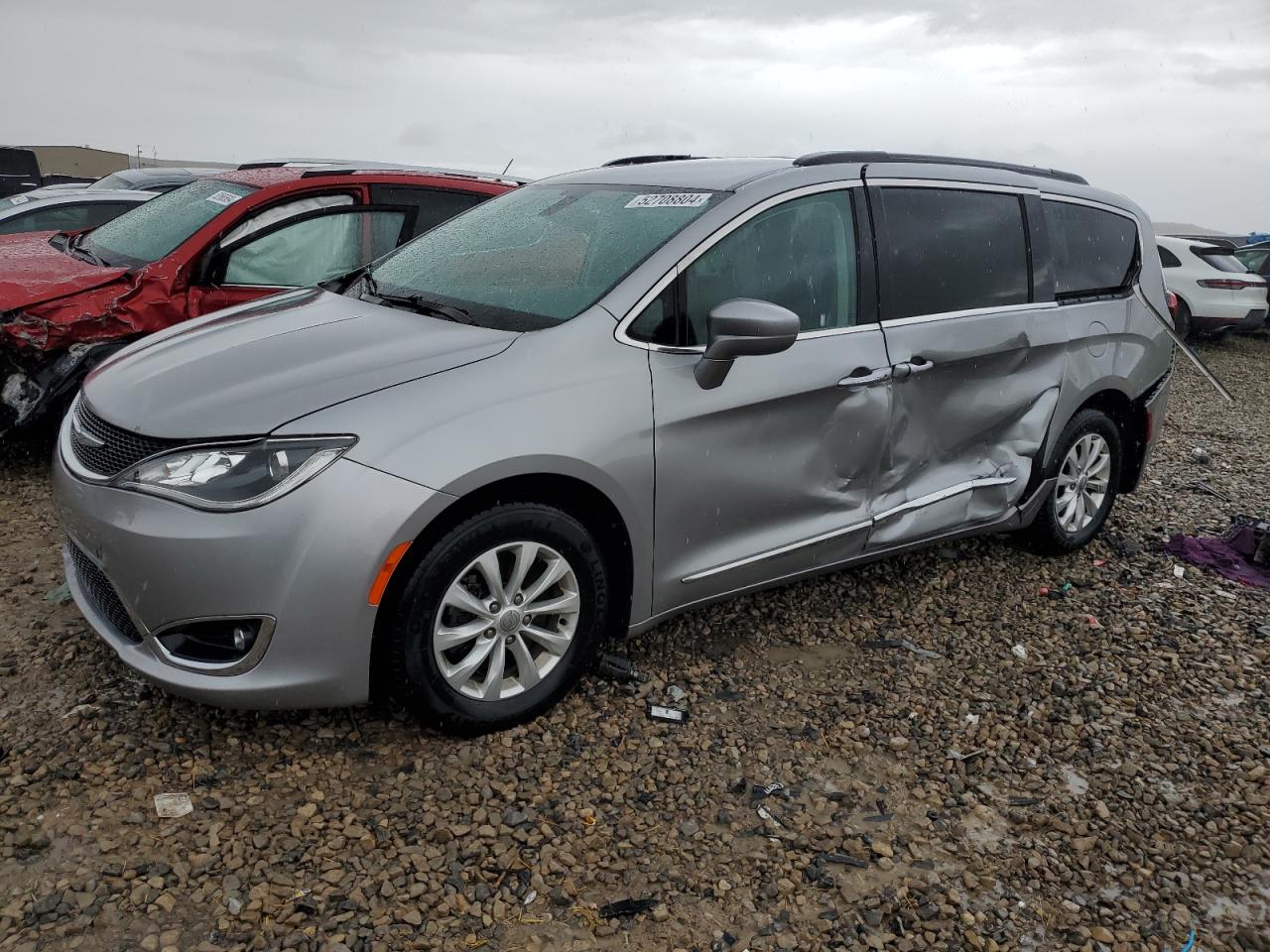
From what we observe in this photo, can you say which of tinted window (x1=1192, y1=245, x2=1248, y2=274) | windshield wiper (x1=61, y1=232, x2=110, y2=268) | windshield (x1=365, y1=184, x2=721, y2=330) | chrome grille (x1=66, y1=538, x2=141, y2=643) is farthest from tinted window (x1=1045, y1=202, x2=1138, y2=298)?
tinted window (x1=1192, y1=245, x2=1248, y2=274)

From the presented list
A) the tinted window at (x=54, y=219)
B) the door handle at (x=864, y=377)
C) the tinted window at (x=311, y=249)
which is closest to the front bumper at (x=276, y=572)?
the door handle at (x=864, y=377)

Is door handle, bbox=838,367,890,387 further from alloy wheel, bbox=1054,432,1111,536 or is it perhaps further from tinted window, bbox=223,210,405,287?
tinted window, bbox=223,210,405,287

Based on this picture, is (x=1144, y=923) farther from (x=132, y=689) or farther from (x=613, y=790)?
(x=132, y=689)

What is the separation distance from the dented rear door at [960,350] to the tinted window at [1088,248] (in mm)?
121

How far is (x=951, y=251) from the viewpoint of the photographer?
154 inches

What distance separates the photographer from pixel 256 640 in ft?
8.55

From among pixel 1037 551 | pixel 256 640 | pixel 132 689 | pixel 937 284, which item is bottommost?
pixel 1037 551

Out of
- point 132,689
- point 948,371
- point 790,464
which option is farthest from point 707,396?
point 132,689

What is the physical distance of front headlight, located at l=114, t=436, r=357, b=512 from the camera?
2555 millimetres

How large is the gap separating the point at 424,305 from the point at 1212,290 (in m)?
13.3

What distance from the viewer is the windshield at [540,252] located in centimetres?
319

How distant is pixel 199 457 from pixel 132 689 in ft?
3.28

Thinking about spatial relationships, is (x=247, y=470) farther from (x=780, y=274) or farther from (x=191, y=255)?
(x=191, y=255)

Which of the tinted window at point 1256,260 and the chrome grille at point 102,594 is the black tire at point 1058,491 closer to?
the chrome grille at point 102,594
